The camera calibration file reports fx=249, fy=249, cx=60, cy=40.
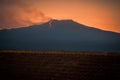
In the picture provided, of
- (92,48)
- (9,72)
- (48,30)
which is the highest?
(48,30)

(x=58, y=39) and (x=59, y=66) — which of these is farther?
(x=58, y=39)

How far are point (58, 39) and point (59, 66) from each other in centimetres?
262

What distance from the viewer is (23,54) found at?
1065 centimetres

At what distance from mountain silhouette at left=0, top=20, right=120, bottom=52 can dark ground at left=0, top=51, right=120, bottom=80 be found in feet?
1.50

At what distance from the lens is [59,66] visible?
9258mm

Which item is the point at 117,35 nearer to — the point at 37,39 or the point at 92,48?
the point at 92,48

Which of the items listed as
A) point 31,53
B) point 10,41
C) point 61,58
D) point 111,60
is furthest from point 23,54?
point 111,60

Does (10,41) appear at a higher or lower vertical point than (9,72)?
higher

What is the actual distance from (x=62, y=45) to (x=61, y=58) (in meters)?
1.35

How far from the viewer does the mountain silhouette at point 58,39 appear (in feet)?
35.4

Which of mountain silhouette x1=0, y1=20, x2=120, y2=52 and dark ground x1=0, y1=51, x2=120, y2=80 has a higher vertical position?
mountain silhouette x1=0, y1=20, x2=120, y2=52

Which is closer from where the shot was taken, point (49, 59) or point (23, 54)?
point (49, 59)

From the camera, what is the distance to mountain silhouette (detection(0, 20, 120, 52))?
1078 centimetres

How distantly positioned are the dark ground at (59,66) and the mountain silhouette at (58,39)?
0.46 m
